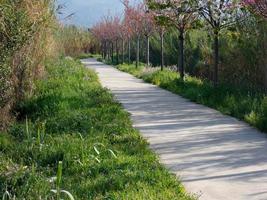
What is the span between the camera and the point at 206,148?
8.18m

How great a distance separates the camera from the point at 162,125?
33.6 ft

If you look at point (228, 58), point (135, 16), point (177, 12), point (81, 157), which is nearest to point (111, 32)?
point (135, 16)

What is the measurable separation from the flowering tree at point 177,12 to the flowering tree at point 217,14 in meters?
0.64

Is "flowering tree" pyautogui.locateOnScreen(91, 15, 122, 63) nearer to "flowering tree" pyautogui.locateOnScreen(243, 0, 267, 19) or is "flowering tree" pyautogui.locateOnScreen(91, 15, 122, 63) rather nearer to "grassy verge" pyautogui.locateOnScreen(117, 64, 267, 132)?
"grassy verge" pyautogui.locateOnScreen(117, 64, 267, 132)

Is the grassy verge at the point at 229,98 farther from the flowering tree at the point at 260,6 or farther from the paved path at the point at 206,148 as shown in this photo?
the flowering tree at the point at 260,6

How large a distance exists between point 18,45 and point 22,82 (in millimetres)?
2444

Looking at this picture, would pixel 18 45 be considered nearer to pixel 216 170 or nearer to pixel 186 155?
pixel 186 155

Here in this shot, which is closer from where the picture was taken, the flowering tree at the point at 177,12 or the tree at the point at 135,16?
the flowering tree at the point at 177,12

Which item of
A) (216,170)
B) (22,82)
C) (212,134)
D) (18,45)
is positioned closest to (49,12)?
(22,82)

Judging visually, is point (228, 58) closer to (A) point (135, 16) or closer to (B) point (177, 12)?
(B) point (177, 12)

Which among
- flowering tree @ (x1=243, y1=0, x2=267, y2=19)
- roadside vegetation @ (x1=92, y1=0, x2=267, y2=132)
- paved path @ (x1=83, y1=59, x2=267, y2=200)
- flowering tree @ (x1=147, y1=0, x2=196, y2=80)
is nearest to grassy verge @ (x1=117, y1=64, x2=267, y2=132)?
roadside vegetation @ (x1=92, y1=0, x2=267, y2=132)

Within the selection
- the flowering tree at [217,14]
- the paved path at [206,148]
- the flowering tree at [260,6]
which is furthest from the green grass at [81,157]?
the flowering tree at [217,14]

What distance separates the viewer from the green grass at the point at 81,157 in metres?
6.01

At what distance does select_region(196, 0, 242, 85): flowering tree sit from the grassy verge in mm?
849
